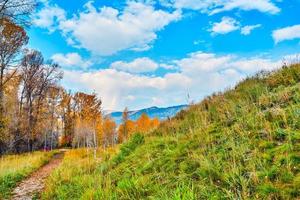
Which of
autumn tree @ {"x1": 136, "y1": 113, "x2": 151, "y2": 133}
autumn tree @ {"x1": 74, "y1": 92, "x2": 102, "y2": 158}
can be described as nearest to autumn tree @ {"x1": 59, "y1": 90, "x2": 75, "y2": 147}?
autumn tree @ {"x1": 74, "y1": 92, "x2": 102, "y2": 158}

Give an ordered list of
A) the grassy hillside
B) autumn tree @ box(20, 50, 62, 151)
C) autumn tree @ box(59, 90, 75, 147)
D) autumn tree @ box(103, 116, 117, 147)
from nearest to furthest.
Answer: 1. the grassy hillside
2. autumn tree @ box(103, 116, 117, 147)
3. autumn tree @ box(20, 50, 62, 151)
4. autumn tree @ box(59, 90, 75, 147)

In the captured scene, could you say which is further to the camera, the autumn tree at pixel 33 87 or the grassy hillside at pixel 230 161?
the autumn tree at pixel 33 87

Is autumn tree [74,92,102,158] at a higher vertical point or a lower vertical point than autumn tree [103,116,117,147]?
higher

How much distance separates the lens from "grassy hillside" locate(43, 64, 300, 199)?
4418mm

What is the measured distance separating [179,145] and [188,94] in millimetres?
1563

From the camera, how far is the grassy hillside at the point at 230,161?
14.5 ft

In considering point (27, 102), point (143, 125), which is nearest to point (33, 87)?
point (27, 102)

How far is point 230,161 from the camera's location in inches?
212

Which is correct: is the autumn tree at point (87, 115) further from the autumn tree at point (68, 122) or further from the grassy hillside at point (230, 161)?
the grassy hillside at point (230, 161)

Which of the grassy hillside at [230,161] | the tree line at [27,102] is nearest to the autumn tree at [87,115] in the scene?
the tree line at [27,102]

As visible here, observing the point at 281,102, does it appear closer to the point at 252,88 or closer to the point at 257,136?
the point at 257,136

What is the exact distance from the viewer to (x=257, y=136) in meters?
5.97

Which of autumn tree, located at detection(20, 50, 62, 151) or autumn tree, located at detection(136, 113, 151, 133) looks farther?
autumn tree, located at detection(20, 50, 62, 151)

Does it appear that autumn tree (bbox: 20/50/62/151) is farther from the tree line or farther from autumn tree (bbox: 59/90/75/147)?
autumn tree (bbox: 59/90/75/147)
